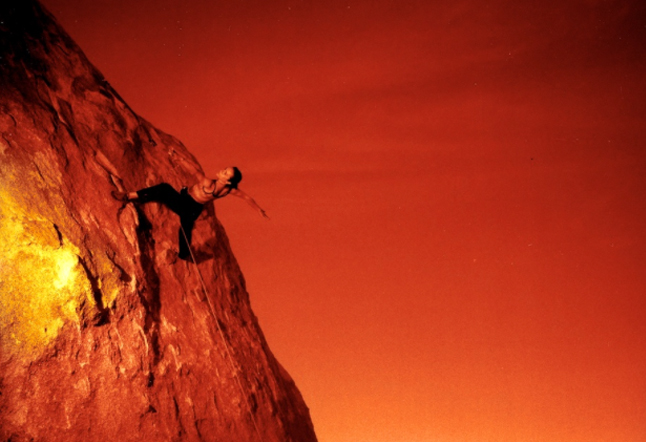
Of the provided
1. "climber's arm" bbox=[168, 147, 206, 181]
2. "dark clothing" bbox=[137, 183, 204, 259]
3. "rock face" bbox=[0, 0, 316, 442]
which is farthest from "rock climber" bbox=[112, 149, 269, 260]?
"climber's arm" bbox=[168, 147, 206, 181]

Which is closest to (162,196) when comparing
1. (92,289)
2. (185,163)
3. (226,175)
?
(226,175)

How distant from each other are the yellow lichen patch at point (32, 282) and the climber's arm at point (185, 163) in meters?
2.20

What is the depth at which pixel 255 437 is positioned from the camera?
423cm

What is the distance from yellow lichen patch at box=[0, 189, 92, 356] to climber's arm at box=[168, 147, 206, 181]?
2202 mm

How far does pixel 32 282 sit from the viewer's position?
320 centimetres

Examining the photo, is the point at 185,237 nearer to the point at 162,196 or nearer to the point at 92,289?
the point at 162,196

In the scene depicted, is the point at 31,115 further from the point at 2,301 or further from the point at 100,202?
the point at 2,301

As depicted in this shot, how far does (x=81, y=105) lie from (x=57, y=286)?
1899mm

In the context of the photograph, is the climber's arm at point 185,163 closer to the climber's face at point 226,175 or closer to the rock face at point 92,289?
the rock face at point 92,289

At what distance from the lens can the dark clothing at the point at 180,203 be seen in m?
4.04

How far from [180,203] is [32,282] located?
143 centimetres

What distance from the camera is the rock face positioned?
3.18 meters

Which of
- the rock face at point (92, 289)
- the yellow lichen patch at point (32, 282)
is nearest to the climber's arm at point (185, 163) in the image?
the rock face at point (92, 289)

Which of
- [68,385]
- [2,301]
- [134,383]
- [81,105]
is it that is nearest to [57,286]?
[2,301]
